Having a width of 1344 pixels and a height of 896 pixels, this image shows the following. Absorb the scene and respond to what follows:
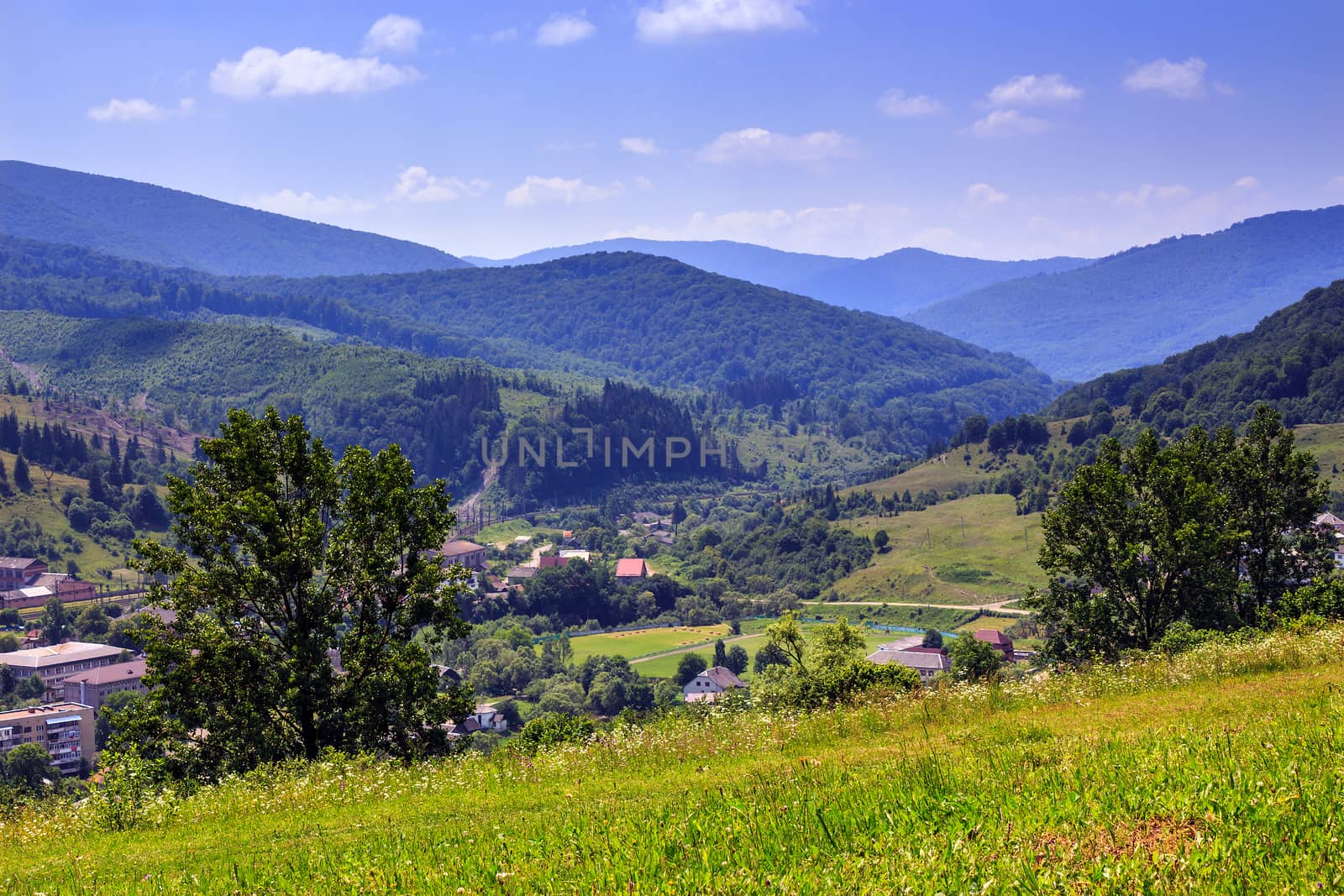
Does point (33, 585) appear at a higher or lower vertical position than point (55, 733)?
higher

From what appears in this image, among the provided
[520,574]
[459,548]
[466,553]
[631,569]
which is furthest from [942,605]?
[459,548]

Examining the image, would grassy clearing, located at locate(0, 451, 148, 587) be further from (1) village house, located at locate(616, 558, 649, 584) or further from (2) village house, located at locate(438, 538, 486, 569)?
(1) village house, located at locate(616, 558, 649, 584)

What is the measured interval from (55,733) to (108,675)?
18.7m

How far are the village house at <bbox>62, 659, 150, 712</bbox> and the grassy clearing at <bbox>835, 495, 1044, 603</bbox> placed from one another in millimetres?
105692

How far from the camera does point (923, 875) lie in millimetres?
5449

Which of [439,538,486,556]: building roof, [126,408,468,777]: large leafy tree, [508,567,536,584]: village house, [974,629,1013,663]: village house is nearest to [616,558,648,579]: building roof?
[508,567,536,584]: village house

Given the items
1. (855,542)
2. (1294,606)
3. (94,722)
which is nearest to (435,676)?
(1294,606)

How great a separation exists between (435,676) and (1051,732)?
1383 cm

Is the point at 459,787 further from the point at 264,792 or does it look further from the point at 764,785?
the point at 764,785

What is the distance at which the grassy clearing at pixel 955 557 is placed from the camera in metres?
147

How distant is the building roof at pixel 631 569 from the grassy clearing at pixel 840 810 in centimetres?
15629

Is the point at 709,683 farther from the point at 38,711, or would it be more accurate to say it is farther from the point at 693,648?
the point at 38,711

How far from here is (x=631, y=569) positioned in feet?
570

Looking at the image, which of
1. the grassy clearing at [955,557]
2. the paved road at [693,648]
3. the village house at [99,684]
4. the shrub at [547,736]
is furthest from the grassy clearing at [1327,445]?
the village house at [99,684]
